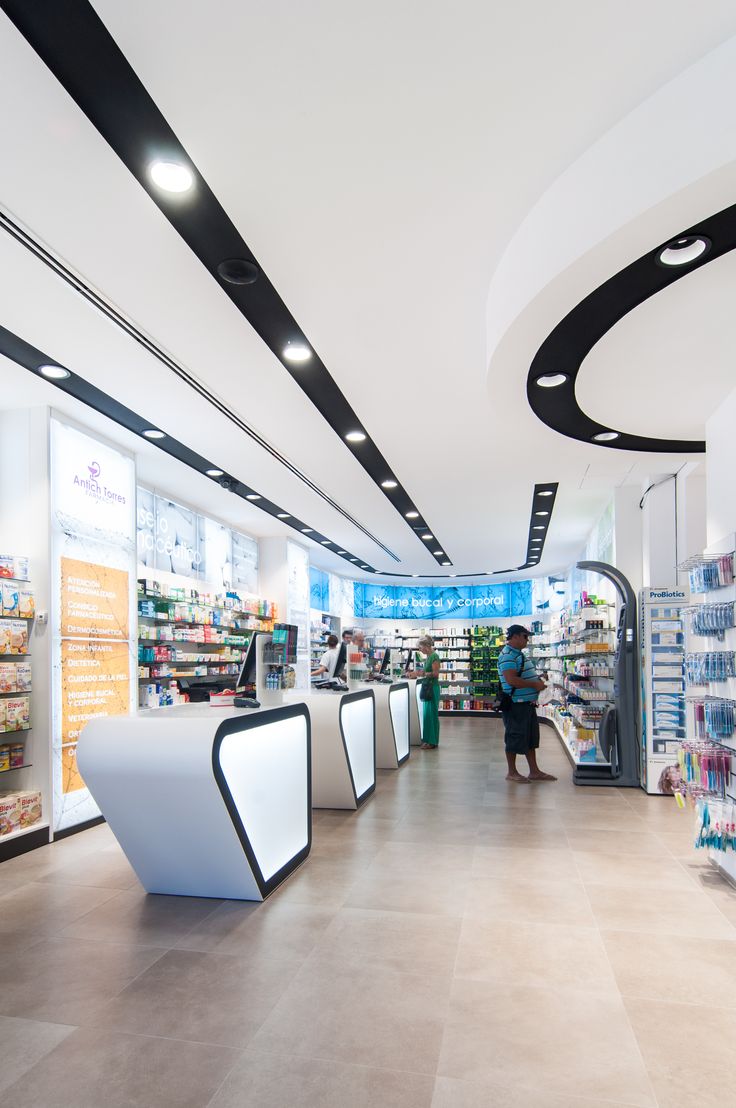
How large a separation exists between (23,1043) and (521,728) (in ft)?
19.4

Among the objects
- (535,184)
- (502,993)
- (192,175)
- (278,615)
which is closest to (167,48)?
(192,175)

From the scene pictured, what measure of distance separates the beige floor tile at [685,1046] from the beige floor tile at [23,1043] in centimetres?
208

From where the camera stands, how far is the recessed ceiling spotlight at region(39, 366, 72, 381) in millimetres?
5090

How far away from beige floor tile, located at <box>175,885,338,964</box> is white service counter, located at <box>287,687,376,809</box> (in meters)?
2.02

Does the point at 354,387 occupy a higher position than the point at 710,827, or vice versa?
the point at 354,387

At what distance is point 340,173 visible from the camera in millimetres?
3088

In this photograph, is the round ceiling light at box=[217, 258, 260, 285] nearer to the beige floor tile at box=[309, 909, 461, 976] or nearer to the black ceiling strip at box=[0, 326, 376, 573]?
the black ceiling strip at box=[0, 326, 376, 573]

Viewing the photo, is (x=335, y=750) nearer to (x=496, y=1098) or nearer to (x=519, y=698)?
(x=519, y=698)

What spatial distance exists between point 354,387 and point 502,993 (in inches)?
162

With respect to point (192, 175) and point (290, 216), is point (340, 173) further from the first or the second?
point (192, 175)

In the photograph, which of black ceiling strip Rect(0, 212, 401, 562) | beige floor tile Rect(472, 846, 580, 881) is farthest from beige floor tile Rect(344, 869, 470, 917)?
black ceiling strip Rect(0, 212, 401, 562)

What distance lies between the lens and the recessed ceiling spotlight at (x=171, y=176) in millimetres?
2982

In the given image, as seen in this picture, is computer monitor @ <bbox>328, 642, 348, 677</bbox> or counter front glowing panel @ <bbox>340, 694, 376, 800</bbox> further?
computer monitor @ <bbox>328, 642, 348, 677</bbox>

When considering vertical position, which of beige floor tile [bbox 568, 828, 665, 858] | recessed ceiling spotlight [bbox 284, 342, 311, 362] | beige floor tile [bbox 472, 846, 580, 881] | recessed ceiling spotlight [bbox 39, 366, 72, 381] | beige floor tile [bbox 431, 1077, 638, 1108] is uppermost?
recessed ceiling spotlight [bbox 284, 342, 311, 362]
